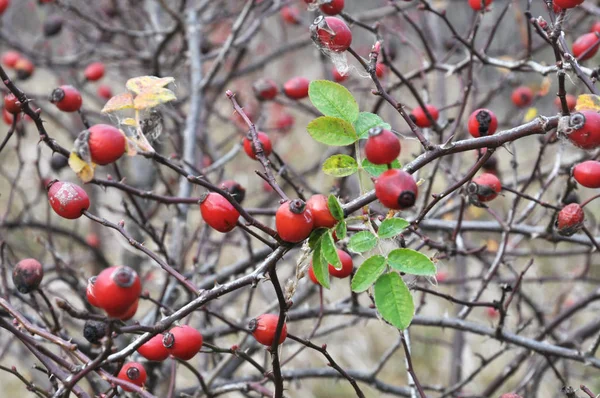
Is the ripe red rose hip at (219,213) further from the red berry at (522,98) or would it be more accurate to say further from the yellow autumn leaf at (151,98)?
the red berry at (522,98)

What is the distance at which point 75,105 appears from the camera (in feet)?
4.93

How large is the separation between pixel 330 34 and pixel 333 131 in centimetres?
26

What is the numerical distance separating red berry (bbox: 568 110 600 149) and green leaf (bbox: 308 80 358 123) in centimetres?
37

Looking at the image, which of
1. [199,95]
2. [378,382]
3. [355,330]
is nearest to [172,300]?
[378,382]

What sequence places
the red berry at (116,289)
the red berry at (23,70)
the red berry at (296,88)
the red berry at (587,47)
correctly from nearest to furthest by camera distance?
1. the red berry at (116,289)
2. the red berry at (587,47)
3. the red berry at (296,88)
4. the red berry at (23,70)

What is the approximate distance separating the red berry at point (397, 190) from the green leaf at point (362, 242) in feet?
0.47

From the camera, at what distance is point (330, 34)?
4.11 ft

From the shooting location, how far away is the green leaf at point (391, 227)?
104cm

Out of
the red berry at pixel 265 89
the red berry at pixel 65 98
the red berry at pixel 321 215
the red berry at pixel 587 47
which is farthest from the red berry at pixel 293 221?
the red berry at pixel 265 89

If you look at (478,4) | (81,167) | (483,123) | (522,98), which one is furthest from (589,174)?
(522,98)

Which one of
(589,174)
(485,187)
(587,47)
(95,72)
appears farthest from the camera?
(95,72)

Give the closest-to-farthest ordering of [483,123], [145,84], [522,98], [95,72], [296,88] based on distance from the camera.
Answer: [145,84] < [483,123] < [296,88] < [522,98] < [95,72]

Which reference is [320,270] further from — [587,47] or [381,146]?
[587,47]

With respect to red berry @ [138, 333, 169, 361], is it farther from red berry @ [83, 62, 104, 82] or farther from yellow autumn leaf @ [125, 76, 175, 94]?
red berry @ [83, 62, 104, 82]
